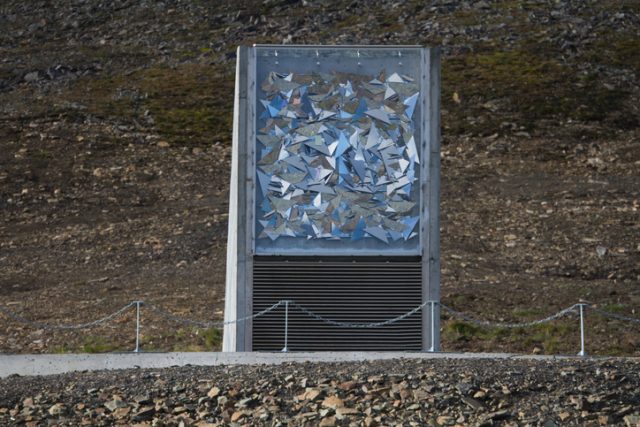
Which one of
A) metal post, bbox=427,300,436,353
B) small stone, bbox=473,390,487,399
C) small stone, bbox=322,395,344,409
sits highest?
metal post, bbox=427,300,436,353

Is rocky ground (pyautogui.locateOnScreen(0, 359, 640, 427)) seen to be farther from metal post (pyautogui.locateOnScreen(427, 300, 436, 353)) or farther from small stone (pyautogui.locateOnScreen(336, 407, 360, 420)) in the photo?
metal post (pyautogui.locateOnScreen(427, 300, 436, 353))

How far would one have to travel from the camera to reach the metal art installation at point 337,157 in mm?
18250

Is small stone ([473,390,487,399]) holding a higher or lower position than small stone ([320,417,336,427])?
higher

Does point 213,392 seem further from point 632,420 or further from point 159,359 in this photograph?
point 632,420

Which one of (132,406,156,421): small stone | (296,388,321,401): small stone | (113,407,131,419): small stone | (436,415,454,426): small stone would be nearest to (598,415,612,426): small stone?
(436,415,454,426): small stone

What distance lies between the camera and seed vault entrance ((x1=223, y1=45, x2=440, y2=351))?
18203 mm

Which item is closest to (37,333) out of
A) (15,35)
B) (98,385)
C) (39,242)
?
(39,242)

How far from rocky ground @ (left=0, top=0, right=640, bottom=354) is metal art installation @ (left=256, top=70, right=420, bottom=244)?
5877 millimetres

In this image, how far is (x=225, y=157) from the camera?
121 ft

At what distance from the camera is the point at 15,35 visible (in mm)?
48438

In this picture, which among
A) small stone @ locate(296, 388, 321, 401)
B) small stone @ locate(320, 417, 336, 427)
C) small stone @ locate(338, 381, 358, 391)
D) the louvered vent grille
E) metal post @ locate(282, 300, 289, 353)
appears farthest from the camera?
the louvered vent grille

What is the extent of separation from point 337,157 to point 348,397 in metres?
5.02

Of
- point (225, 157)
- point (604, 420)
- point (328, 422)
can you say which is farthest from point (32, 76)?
point (604, 420)

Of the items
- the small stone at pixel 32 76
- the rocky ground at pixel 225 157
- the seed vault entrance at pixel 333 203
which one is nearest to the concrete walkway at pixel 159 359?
the seed vault entrance at pixel 333 203
